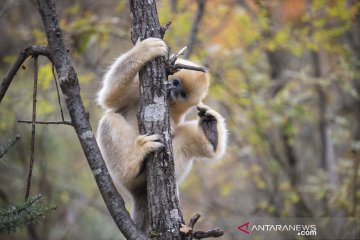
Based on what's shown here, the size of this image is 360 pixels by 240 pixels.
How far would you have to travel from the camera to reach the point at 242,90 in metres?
7.34

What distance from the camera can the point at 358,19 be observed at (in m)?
7.46

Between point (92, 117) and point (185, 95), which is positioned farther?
point (92, 117)

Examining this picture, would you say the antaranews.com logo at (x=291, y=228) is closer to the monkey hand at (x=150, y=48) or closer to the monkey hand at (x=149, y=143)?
the monkey hand at (x=149, y=143)

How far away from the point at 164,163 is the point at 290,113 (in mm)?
4336

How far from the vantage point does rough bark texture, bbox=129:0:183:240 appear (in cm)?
277

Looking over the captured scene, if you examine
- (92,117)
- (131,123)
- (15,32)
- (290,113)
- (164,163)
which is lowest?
(164,163)

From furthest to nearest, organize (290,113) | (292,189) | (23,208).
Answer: (292,189)
(290,113)
(23,208)

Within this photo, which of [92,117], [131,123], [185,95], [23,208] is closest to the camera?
[23,208]

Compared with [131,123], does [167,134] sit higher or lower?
lower

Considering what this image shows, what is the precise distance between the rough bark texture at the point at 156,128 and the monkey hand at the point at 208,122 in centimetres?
122

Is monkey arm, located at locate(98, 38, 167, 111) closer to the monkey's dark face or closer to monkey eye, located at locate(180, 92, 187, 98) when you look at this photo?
the monkey's dark face

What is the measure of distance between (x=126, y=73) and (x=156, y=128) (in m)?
0.66

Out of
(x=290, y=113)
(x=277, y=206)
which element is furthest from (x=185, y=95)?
(x=277, y=206)

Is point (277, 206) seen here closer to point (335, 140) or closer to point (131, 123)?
point (335, 140)
